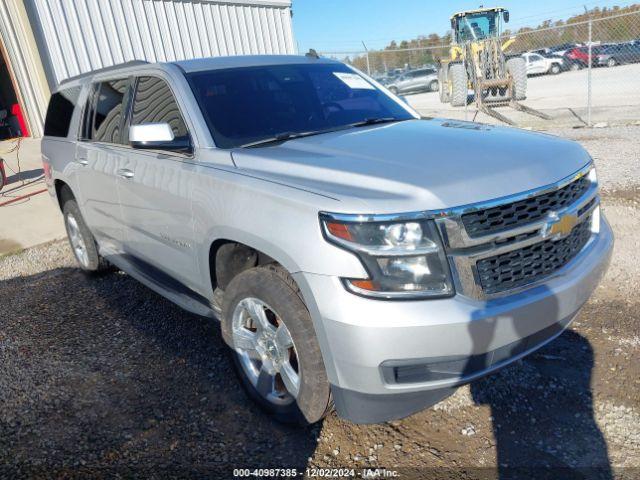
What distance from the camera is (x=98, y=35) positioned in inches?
448

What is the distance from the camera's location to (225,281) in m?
3.14

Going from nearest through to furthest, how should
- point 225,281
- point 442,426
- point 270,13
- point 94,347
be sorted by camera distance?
point 442,426 < point 225,281 < point 94,347 < point 270,13

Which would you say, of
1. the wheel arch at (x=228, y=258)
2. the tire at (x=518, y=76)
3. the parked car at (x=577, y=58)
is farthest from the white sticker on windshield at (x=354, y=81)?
the parked car at (x=577, y=58)

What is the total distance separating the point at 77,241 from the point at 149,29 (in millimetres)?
8131

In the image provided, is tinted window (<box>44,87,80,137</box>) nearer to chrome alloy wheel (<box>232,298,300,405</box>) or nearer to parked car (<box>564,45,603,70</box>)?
chrome alloy wheel (<box>232,298,300,405</box>)

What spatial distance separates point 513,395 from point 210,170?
2.06m

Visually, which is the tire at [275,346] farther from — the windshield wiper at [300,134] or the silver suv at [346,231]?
the windshield wiper at [300,134]

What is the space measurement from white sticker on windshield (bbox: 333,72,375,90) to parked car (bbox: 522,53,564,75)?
31635 mm

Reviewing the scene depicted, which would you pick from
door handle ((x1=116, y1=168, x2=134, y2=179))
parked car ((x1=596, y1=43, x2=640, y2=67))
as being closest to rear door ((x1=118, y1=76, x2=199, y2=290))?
door handle ((x1=116, y1=168, x2=134, y2=179))


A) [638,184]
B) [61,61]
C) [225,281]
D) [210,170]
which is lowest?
[638,184]

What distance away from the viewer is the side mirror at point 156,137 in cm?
311

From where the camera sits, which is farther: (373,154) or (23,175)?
(23,175)

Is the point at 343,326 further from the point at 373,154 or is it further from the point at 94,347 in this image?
the point at 94,347

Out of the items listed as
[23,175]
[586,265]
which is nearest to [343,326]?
[586,265]
